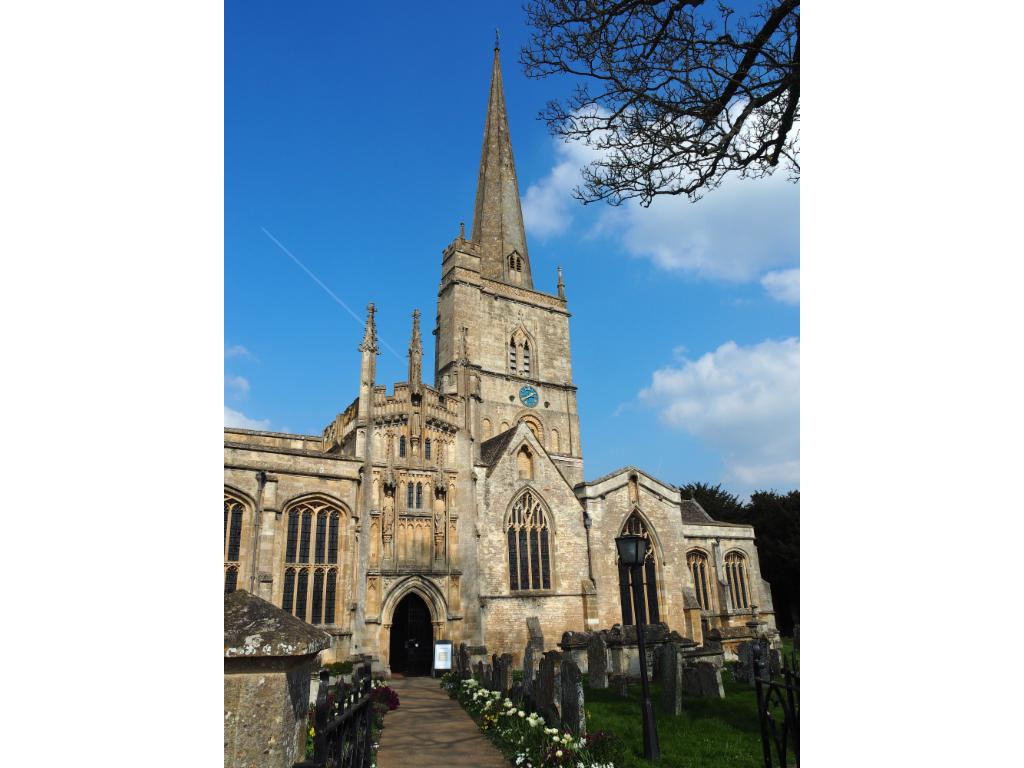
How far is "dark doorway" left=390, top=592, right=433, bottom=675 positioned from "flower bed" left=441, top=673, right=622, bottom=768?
1109 cm

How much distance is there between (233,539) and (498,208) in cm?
2988

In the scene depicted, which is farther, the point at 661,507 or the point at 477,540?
the point at 661,507

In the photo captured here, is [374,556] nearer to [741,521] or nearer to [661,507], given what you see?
[661,507]

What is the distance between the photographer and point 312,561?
19.7m

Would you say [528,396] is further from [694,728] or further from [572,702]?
[572,702]

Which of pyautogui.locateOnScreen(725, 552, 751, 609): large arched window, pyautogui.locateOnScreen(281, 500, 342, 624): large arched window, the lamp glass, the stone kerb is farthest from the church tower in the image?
the stone kerb

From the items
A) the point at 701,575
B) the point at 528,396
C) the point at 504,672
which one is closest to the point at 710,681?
the point at 504,672

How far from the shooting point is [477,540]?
22.0m

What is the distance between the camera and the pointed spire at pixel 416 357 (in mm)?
23062

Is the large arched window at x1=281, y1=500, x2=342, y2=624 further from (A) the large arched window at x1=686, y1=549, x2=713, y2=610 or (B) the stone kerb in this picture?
(A) the large arched window at x1=686, y1=549, x2=713, y2=610

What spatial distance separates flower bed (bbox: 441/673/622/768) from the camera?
24.5ft
